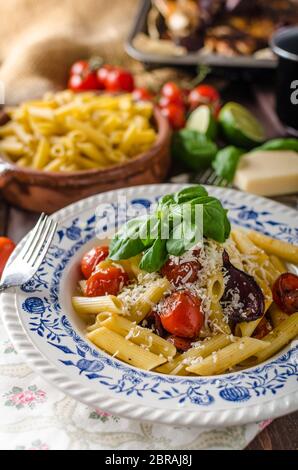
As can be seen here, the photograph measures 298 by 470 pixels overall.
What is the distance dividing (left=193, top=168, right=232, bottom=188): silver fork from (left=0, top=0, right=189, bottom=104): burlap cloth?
1058 mm

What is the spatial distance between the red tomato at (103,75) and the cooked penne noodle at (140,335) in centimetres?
223

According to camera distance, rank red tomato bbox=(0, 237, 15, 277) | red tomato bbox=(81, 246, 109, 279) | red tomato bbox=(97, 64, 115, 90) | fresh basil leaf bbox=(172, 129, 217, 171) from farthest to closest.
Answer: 1. red tomato bbox=(97, 64, 115, 90)
2. fresh basil leaf bbox=(172, 129, 217, 171)
3. red tomato bbox=(0, 237, 15, 277)
4. red tomato bbox=(81, 246, 109, 279)

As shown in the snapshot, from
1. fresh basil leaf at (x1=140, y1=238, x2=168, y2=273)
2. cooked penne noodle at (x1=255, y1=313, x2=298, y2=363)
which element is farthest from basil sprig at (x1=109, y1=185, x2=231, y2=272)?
cooked penne noodle at (x1=255, y1=313, x2=298, y2=363)

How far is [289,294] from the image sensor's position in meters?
2.15

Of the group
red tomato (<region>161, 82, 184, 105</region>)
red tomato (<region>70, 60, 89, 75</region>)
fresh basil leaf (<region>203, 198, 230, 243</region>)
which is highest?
fresh basil leaf (<region>203, 198, 230, 243</region>)

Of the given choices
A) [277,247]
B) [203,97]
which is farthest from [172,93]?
[277,247]

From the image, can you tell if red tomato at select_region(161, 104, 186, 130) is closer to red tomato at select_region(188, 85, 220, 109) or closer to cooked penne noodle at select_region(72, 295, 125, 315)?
red tomato at select_region(188, 85, 220, 109)

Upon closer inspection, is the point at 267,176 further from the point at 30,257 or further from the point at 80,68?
the point at 80,68

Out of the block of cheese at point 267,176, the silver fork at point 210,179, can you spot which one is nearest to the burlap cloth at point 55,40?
the silver fork at point 210,179

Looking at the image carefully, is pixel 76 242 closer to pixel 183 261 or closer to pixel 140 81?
pixel 183 261

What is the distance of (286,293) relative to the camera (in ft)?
7.07

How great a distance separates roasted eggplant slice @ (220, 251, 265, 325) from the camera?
6.74ft

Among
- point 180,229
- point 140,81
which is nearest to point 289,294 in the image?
point 180,229

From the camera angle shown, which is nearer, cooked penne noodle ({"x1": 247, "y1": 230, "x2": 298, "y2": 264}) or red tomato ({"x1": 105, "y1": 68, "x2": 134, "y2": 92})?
cooked penne noodle ({"x1": 247, "y1": 230, "x2": 298, "y2": 264})
